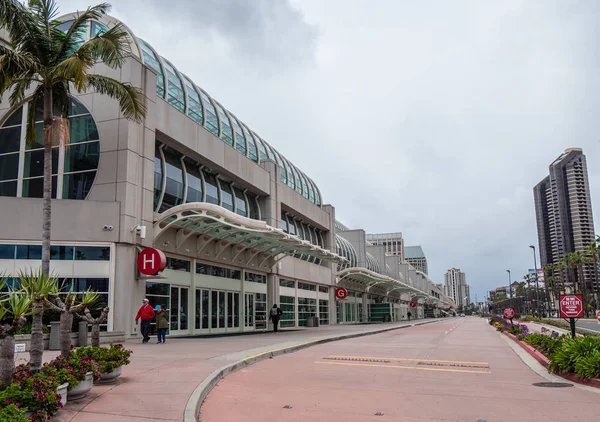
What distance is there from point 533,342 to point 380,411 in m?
12.9

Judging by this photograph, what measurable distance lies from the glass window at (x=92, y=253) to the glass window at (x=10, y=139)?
6.73 meters

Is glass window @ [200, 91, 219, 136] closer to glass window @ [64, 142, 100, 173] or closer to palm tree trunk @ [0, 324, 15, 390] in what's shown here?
glass window @ [64, 142, 100, 173]

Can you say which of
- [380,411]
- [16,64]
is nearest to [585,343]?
[380,411]

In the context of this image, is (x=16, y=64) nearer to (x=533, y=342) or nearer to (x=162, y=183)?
(x=162, y=183)

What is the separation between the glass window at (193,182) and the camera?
27042 millimetres

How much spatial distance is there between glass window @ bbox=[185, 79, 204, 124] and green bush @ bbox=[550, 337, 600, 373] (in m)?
20.6

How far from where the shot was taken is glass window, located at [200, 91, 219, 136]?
2878cm

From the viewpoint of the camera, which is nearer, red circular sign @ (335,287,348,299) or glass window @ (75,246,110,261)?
glass window @ (75,246,110,261)

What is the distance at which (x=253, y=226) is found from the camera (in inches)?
1009

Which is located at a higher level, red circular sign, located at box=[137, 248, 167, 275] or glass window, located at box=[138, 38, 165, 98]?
glass window, located at box=[138, 38, 165, 98]

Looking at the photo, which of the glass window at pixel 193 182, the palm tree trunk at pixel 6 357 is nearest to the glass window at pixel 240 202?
the glass window at pixel 193 182

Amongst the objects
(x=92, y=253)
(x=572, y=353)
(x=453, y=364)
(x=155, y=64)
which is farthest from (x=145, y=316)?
(x=572, y=353)

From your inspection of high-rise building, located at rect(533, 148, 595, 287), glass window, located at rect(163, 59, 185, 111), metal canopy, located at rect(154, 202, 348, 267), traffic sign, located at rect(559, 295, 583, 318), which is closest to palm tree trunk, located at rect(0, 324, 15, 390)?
traffic sign, located at rect(559, 295, 583, 318)

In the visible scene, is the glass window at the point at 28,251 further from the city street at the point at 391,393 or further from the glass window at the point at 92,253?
the city street at the point at 391,393
